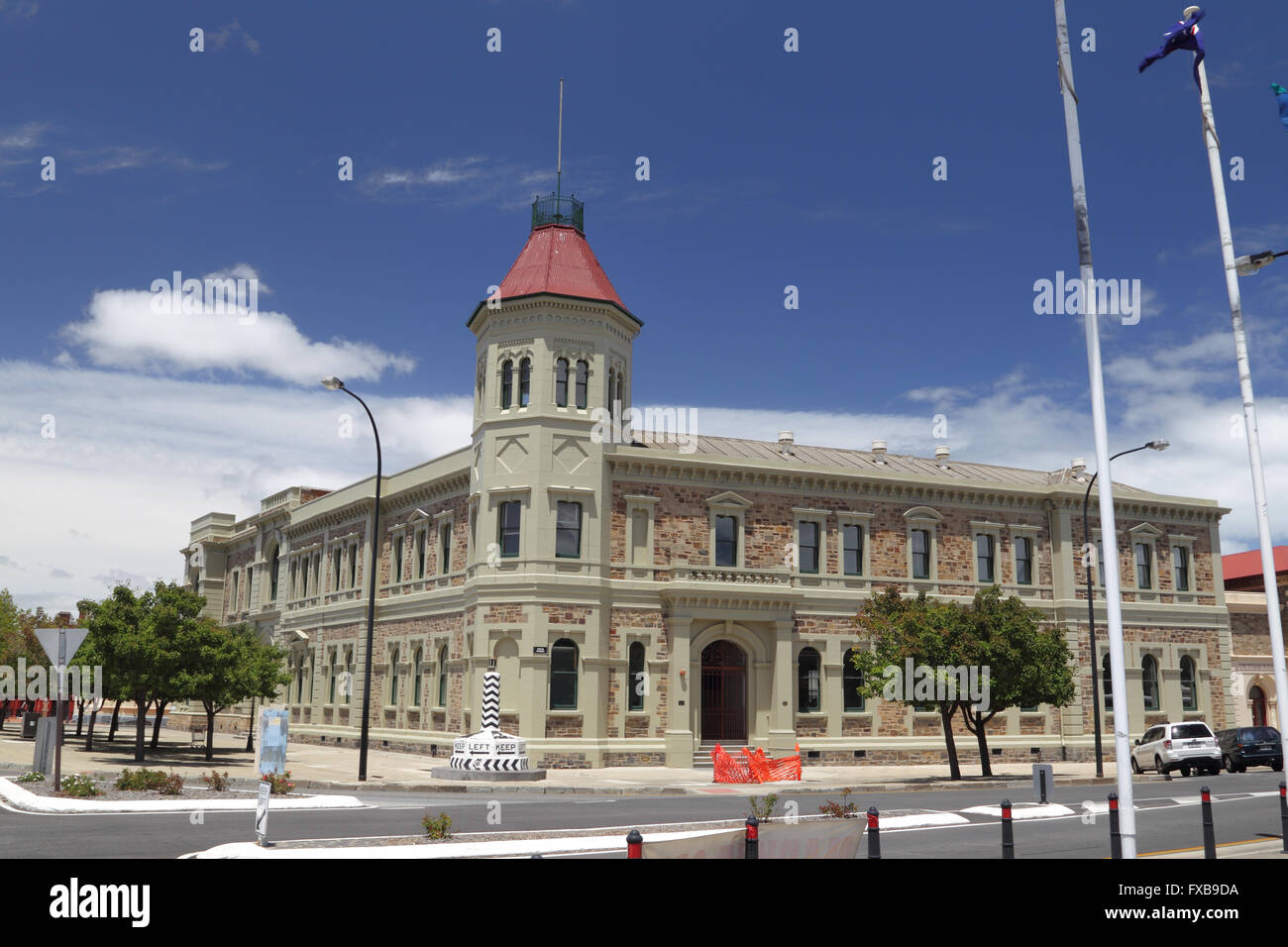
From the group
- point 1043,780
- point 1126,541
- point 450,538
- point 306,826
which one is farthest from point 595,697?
point 1126,541

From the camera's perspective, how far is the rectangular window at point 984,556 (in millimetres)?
41219

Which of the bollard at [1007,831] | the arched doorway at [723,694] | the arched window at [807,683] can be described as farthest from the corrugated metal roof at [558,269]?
the bollard at [1007,831]

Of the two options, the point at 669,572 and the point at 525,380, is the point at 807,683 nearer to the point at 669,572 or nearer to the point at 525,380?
the point at 669,572

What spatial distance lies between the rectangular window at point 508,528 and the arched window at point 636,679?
16.3ft

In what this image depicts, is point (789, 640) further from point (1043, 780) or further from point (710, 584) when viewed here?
point (1043, 780)

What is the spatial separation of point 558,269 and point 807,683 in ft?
53.9

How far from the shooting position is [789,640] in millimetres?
36250

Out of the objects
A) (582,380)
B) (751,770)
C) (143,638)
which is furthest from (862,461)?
(143,638)

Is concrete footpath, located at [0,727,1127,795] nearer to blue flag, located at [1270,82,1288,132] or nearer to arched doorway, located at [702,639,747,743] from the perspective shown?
arched doorway, located at [702,639,747,743]

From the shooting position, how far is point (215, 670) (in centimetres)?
3409

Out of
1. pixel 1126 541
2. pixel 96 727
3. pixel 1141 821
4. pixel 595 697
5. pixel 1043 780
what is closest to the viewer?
pixel 1043 780

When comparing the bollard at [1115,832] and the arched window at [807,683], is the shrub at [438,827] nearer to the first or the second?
the bollard at [1115,832]
